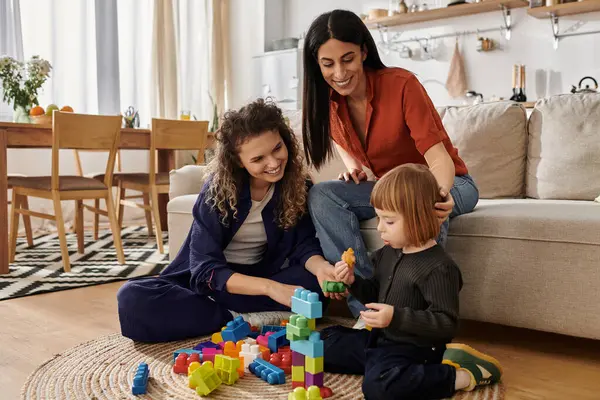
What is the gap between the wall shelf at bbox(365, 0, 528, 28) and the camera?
4293 millimetres

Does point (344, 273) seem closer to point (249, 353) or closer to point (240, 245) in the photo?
point (249, 353)

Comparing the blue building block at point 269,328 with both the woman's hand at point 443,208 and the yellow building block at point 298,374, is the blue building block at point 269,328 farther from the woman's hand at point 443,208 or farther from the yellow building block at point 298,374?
the woman's hand at point 443,208

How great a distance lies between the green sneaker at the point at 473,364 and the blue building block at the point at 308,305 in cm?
36

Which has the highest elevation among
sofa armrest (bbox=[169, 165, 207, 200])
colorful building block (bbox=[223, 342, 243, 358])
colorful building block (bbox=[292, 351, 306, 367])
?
sofa armrest (bbox=[169, 165, 207, 200])

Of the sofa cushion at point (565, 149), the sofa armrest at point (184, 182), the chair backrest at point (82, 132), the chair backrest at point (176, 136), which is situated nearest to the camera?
the sofa cushion at point (565, 149)

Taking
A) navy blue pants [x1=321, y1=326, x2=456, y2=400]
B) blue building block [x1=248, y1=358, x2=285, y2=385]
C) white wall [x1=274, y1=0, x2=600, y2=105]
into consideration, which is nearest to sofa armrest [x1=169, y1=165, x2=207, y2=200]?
blue building block [x1=248, y1=358, x2=285, y2=385]

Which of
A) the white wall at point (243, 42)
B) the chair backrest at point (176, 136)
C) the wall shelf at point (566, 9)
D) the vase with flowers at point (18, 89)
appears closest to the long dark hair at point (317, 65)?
the chair backrest at point (176, 136)

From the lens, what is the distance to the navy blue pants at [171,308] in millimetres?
1792

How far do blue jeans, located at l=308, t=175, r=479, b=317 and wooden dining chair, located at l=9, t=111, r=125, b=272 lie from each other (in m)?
1.69

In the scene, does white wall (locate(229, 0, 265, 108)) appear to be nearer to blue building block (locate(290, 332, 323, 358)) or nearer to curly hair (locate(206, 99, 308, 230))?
curly hair (locate(206, 99, 308, 230))

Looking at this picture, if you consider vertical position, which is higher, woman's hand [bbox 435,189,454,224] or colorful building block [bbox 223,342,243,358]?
woman's hand [bbox 435,189,454,224]

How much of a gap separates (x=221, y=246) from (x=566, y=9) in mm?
3212

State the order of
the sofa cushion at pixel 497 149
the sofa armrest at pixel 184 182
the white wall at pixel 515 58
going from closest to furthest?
the sofa cushion at pixel 497 149 → the sofa armrest at pixel 184 182 → the white wall at pixel 515 58

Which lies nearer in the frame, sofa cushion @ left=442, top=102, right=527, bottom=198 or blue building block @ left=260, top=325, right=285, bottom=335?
blue building block @ left=260, top=325, right=285, bottom=335
